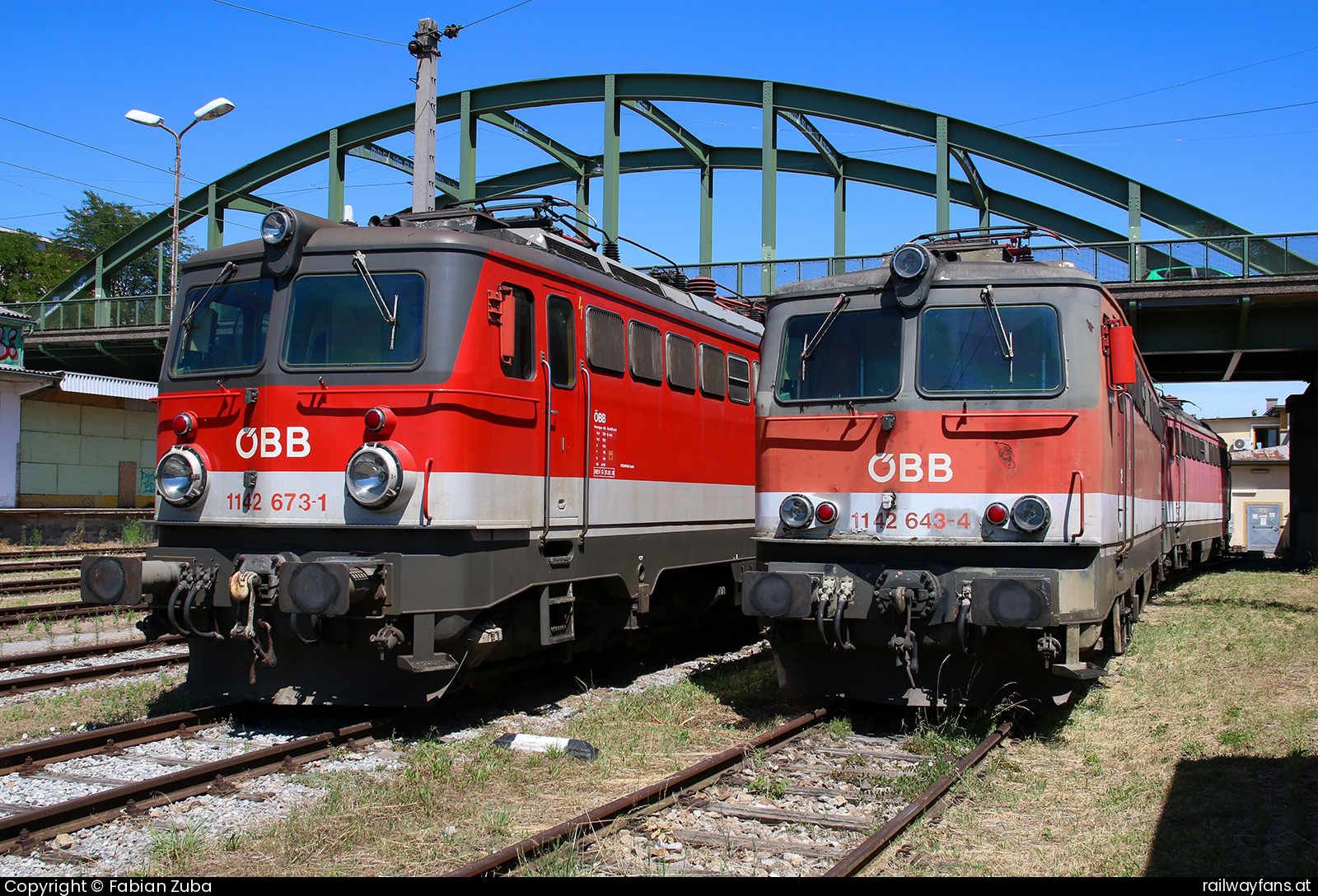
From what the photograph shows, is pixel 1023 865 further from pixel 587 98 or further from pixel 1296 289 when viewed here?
pixel 587 98

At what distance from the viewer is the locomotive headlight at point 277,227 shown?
25.1 ft

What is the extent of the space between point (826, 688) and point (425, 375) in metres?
3.85

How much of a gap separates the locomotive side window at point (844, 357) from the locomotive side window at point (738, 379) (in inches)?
147

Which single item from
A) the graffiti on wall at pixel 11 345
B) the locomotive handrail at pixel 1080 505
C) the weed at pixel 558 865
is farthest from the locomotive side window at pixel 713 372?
the graffiti on wall at pixel 11 345

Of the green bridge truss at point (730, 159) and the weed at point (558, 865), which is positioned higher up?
the green bridge truss at point (730, 159)

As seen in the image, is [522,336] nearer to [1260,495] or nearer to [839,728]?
[839,728]

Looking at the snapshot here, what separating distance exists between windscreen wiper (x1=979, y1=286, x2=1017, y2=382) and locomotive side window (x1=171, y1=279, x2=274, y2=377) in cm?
525

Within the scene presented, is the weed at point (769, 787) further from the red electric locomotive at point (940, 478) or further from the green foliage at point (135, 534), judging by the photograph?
the green foliage at point (135, 534)

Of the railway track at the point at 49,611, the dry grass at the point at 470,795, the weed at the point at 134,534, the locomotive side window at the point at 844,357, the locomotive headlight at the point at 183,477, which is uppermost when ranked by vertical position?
the locomotive side window at the point at 844,357

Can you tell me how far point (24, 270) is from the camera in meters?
63.4

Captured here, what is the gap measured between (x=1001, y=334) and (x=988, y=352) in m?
0.16

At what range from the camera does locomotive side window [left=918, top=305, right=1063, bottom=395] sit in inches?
295

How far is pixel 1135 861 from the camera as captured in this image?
5.12m

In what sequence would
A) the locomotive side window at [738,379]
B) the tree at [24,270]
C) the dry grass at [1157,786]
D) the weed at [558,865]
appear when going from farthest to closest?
1. the tree at [24,270]
2. the locomotive side window at [738,379]
3. the dry grass at [1157,786]
4. the weed at [558,865]
